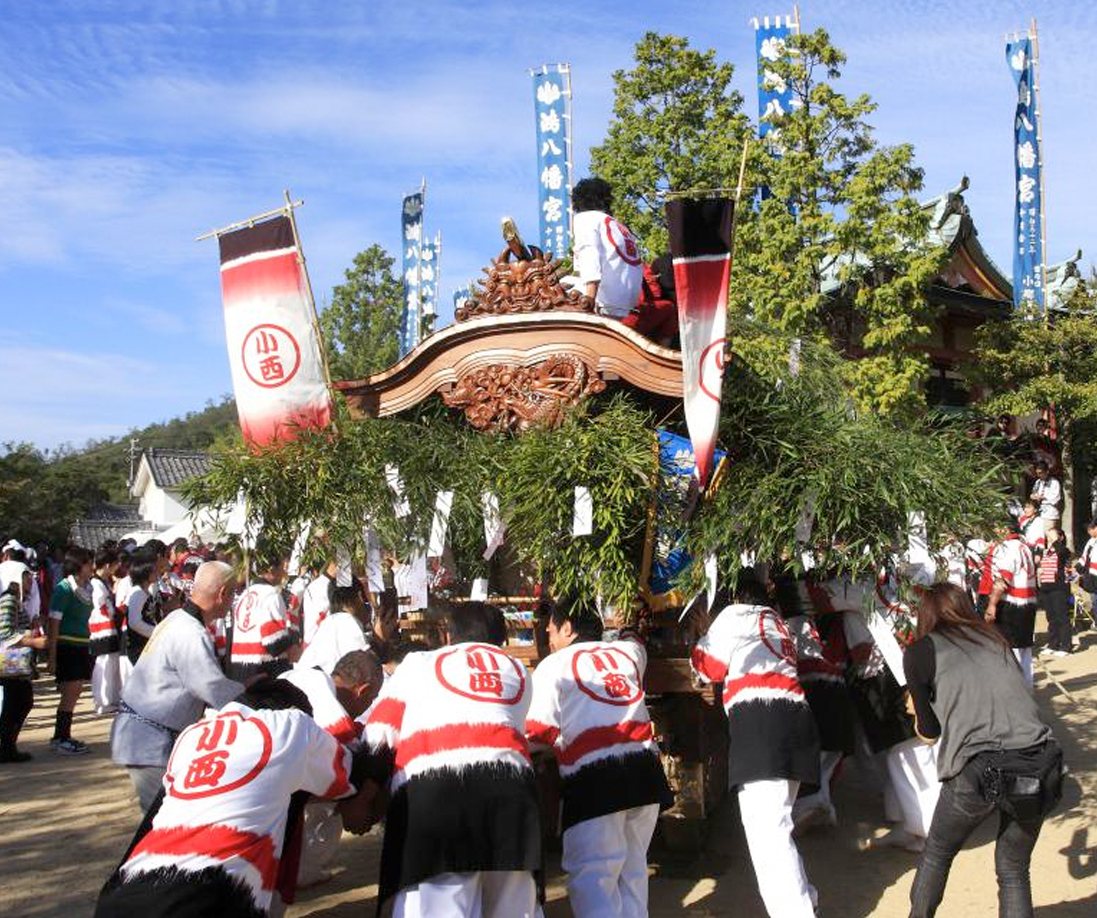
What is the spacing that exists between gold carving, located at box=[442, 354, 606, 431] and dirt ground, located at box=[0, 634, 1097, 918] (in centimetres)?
241

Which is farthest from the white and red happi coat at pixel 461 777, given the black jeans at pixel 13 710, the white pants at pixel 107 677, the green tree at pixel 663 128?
the green tree at pixel 663 128

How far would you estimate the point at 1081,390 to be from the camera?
14.7m

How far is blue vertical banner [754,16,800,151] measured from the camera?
1370 cm

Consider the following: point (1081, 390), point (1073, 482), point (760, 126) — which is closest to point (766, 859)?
point (760, 126)

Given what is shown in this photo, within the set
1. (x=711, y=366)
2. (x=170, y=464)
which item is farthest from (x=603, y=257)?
(x=170, y=464)

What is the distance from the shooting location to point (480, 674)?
3850mm

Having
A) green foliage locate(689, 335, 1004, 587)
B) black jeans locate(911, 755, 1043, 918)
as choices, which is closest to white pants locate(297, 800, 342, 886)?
green foliage locate(689, 335, 1004, 587)

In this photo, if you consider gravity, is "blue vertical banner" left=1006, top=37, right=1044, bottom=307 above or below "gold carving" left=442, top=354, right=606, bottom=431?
above

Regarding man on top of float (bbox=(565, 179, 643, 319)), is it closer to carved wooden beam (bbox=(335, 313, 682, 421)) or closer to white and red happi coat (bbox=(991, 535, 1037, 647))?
carved wooden beam (bbox=(335, 313, 682, 421))

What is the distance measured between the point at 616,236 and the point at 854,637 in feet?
9.24

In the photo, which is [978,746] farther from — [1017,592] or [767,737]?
[1017,592]

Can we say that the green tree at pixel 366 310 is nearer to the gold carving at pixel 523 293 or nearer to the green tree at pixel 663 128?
the green tree at pixel 663 128

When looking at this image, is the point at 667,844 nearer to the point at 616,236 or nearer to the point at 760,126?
the point at 616,236

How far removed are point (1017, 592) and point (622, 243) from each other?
684 centimetres
